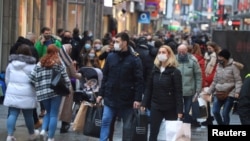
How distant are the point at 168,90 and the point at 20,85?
9.23 ft

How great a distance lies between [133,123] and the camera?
11625 mm

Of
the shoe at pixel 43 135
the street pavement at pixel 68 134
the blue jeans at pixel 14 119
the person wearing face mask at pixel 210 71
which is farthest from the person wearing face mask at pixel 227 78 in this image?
the blue jeans at pixel 14 119

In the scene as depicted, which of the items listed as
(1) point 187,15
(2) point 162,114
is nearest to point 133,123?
(2) point 162,114

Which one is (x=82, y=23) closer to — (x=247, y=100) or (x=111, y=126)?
(x=111, y=126)

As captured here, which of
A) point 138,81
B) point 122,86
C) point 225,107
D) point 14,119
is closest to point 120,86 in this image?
point 122,86

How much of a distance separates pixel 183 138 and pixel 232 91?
4.44m

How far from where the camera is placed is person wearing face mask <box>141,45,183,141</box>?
11422mm

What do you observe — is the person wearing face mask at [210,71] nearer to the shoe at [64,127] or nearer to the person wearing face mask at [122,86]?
the shoe at [64,127]

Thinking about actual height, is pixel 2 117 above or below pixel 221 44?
below

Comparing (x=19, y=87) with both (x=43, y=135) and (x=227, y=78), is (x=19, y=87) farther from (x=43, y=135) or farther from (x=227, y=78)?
(x=227, y=78)

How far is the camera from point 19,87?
12.9m

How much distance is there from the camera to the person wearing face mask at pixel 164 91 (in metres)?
11.4

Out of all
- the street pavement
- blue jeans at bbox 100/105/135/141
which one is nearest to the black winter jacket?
blue jeans at bbox 100/105/135/141

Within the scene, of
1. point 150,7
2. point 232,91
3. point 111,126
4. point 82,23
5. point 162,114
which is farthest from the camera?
point 150,7
